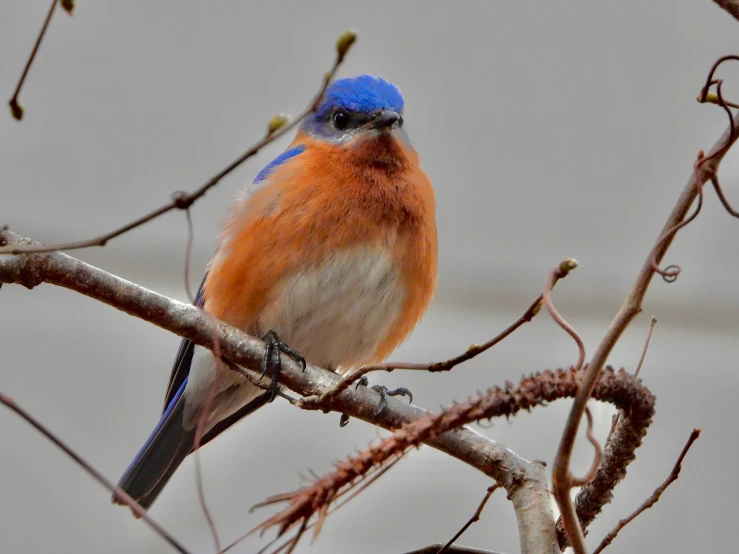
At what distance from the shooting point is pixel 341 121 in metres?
2.63

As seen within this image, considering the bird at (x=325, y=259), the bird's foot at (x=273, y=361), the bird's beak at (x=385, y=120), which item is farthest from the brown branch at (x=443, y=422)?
the bird's beak at (x=385, y=120)

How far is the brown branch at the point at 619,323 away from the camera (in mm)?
939

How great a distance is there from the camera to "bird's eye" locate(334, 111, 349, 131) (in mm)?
2623

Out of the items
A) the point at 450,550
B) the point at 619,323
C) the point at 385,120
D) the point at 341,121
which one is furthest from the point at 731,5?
the point at 341,121

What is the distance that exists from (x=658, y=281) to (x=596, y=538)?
1.10m

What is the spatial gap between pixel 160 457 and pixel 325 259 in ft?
2.74

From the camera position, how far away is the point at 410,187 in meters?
2.44

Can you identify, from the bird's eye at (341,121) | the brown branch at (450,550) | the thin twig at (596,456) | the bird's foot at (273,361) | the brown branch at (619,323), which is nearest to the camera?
the brown branch at (619,323)

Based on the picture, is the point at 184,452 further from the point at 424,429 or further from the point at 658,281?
the point at 658,281

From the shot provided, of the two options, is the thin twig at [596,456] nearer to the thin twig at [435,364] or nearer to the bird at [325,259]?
the thin twig at [435,364]

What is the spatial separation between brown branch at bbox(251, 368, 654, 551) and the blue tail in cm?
172

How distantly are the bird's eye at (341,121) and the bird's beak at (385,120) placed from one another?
0.10m

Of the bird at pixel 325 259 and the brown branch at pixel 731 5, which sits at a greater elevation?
the brown branch at pixel 731 5

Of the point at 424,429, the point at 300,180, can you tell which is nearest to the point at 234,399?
the point at 300,180
